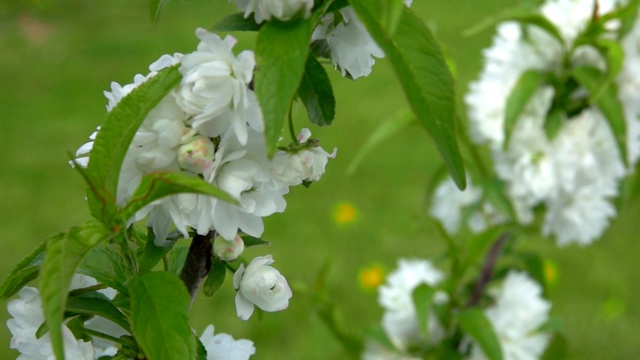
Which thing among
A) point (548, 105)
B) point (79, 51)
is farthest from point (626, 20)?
point (79, 51)

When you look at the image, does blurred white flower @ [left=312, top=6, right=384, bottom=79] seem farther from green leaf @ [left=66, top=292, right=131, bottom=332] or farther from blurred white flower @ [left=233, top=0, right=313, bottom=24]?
green leaf @ [left=66, top=292, right=131, bottom=332]

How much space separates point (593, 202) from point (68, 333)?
1.04m

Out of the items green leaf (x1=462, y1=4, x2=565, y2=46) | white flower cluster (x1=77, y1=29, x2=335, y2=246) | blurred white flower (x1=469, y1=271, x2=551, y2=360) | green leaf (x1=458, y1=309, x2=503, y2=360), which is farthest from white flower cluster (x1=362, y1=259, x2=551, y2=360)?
white flower cluster (x1=77, y1=29, x2=335, y2=246)

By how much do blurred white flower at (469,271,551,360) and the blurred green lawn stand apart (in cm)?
22

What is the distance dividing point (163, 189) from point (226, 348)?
0.20 metres

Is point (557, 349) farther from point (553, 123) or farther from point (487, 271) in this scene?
point (553, 123)

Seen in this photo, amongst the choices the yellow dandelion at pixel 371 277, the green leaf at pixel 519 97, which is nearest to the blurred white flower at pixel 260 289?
the green leaf at pixel 519 97

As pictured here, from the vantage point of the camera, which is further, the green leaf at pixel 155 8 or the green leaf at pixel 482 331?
the green leaf at pixel 482 331

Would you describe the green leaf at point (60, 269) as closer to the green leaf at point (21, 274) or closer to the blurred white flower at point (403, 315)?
the green leaf at point (21, 274)

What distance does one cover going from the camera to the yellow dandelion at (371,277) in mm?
2393

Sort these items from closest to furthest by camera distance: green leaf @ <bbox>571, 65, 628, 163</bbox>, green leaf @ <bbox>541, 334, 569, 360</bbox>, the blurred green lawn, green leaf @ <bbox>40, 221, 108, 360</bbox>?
green leaf @ <bbox>40, 221, 108, 360</bbox>, green leaf @ <bbox>571, 65, 628, 163</bbox>, green leaf @ <bbox>541, 334, 569, 360</bbox>, the blurred green lawn

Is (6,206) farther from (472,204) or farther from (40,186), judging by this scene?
(472,204)

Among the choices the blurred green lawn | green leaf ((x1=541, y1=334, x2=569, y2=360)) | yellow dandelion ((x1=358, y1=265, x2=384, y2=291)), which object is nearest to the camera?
green leaf ((x1=541, y1=334, x2=569, y2=360))

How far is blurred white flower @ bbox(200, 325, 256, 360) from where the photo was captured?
60cm
